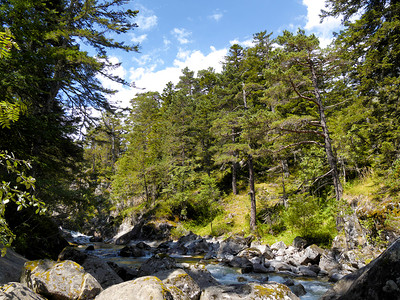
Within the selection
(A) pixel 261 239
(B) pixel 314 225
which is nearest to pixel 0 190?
(B) pixel 314 225

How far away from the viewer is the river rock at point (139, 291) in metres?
4.34

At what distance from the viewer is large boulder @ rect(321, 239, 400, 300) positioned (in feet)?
9.81

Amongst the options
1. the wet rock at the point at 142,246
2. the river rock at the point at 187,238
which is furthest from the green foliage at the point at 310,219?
the wet rock at the point at 142,246

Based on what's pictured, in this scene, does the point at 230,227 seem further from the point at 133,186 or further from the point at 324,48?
the point at 324,48

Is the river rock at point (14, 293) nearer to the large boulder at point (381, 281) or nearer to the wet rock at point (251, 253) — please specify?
the large boulder at point (381, 281)

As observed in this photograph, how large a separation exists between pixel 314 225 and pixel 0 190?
1642cm

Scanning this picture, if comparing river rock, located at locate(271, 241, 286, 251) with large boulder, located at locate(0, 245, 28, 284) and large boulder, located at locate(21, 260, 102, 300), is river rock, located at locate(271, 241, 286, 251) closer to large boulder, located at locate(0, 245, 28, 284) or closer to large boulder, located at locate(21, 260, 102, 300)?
large boulder, located at locate(21, 260, 102, 300)

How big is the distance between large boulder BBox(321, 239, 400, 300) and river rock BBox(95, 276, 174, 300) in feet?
10.7

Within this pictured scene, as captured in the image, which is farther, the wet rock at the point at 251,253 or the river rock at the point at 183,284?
the wet rock at the point at 251,253

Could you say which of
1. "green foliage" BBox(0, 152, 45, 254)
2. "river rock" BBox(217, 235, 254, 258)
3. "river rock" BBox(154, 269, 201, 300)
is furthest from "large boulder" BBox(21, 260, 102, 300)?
"river rock" BBox(217, 235, 254, 258)

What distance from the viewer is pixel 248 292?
5.44 meters

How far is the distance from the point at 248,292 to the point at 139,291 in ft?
8.84

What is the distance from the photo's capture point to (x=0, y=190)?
1.75 metres

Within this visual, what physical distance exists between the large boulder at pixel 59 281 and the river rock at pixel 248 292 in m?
2.81
